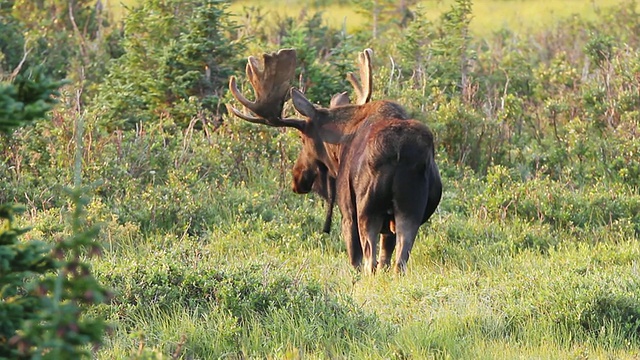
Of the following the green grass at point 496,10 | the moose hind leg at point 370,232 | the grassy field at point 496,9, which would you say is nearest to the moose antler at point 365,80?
the moose hind leg at point 370,232

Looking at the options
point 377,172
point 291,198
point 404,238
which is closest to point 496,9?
point 291,198

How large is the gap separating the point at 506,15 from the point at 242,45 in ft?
67.9

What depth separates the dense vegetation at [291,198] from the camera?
278 inches

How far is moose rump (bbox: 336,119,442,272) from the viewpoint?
859 centimetres

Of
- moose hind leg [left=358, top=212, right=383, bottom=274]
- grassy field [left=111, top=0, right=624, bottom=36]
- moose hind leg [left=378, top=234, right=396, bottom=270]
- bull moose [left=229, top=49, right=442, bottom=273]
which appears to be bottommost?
grassy field [left=111, top=0, right=624, bottom=36]

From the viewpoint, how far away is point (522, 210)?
11234 millimetres

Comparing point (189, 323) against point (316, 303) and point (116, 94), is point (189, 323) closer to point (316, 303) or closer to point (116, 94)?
point (316, 303)

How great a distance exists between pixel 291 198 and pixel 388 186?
319 cm

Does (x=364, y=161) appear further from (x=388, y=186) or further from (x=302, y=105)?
(x=302, y=105)

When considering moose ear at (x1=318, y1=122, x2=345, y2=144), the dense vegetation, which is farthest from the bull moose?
the dense vegetation

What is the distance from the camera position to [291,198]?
38.6 feet

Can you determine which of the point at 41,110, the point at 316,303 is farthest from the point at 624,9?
the point at 41,110

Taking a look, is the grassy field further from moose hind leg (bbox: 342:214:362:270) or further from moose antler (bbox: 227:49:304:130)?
moose hind leg (bbox: 342:214:362:270)

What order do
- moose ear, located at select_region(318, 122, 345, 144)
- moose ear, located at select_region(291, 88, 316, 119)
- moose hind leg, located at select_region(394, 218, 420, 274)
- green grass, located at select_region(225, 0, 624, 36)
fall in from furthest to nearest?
green grass, located at select_region(225, 0, 624, 36)
moose ear, located at select_region(291, 88, 316, 119)
moose ear, located at select_region(318, 122, 345, 144)
moose hind leg, located at select_region(394, 218, 420, 274)
